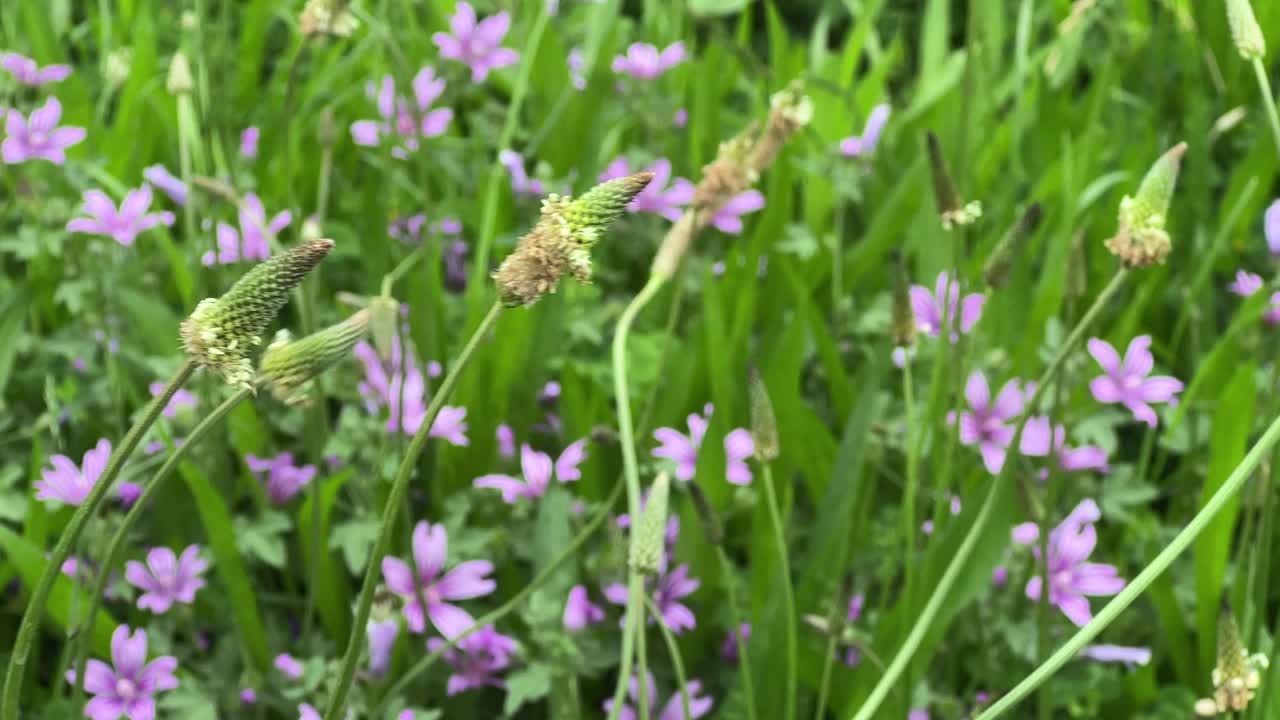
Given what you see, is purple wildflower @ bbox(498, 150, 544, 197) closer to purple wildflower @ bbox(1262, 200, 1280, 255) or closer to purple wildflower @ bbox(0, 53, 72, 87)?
purple wildflower @ bbox(0, 53, 72, 87)

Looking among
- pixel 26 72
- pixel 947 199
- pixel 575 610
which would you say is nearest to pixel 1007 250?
pixel 947 199

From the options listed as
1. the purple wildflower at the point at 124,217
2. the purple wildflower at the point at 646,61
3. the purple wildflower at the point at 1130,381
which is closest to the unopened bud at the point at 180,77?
the purple wildflower at the point at 124,217

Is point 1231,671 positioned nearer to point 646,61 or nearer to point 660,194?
point 660,194

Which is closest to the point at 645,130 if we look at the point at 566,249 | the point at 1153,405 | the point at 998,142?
the point at 998,142

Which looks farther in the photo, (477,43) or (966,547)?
(477,43)

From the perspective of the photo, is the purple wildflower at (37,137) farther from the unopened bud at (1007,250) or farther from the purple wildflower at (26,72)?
the unopened bud at (1007,250)

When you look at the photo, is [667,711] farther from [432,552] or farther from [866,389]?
[866,389]

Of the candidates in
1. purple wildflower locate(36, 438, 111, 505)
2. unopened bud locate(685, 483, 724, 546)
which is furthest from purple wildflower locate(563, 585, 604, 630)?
purple wildflower locate(36, 438, 111, 505)
